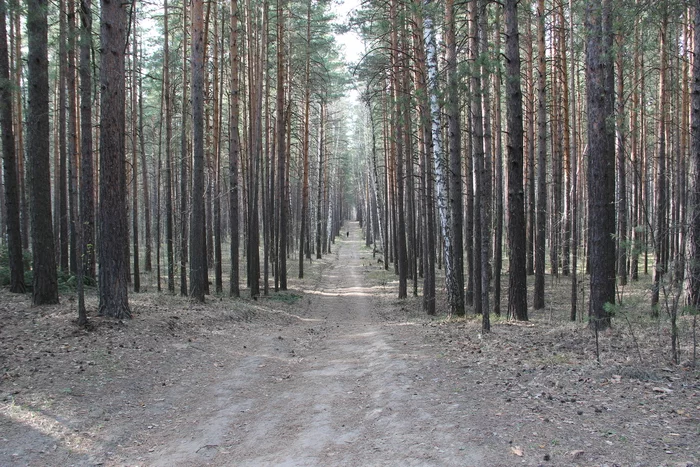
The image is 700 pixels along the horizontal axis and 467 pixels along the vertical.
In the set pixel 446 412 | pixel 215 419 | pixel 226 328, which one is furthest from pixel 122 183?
pixel 446 412

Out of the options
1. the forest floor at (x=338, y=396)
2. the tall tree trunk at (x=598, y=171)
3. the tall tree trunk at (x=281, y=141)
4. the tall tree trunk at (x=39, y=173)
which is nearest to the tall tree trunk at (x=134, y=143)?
the tall tree trunk at (x=39, y=173)

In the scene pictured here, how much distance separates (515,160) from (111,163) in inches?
325

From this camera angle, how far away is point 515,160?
10.0 m

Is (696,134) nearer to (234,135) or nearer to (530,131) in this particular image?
(530,131)

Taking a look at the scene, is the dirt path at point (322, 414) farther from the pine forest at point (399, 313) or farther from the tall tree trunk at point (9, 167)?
the tall tree trunk at point (9, 167)

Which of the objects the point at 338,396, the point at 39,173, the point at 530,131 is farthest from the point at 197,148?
the point at 530,131

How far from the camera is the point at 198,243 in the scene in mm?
13914

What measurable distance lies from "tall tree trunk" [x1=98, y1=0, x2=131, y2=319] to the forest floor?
68cm

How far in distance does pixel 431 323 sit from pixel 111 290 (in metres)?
7.54

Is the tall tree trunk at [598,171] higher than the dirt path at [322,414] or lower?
higher

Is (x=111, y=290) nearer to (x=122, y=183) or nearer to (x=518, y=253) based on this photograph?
(x=122, y=183)

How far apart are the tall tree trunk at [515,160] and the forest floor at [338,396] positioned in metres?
1.07

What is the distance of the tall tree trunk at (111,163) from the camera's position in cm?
920

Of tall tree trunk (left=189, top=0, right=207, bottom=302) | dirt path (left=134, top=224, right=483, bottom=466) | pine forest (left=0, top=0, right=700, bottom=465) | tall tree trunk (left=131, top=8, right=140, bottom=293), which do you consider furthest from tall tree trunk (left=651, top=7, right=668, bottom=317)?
tall tree trunk (left=131, top=8, right=140, bottom=293)
